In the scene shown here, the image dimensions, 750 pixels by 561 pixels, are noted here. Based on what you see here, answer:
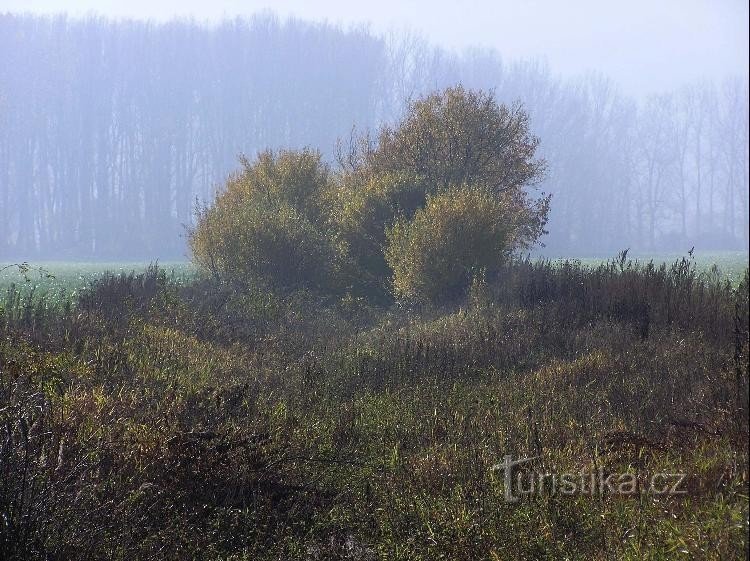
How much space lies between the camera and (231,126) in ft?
252

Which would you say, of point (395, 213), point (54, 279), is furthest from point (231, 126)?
point (54, 279)

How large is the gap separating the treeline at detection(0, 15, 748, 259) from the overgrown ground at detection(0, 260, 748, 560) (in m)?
55.4

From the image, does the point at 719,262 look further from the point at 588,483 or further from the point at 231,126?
the point at 231,126

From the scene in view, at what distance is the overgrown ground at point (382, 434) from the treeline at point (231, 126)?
55.4 metres

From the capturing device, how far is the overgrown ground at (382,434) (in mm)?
4957

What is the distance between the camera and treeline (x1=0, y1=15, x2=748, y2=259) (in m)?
68.3

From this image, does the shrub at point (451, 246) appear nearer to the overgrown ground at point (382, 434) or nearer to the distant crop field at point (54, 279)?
the overgrown ground at point (382, 434)

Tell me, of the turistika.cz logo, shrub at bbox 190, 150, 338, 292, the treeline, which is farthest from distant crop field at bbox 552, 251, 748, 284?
the treeline

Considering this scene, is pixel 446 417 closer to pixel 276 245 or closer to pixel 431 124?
pixel 276 245

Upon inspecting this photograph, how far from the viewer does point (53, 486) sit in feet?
16.2

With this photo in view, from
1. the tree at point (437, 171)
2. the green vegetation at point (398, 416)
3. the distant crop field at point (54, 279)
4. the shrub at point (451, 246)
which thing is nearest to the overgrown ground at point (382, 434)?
the green vegetation at point (398, 416)

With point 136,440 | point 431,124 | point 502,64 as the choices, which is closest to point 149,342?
point 136,440

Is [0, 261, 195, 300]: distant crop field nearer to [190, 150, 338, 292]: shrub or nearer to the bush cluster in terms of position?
[190, 150, 338, 292]: shrub

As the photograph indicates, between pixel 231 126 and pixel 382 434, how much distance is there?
72.5m
